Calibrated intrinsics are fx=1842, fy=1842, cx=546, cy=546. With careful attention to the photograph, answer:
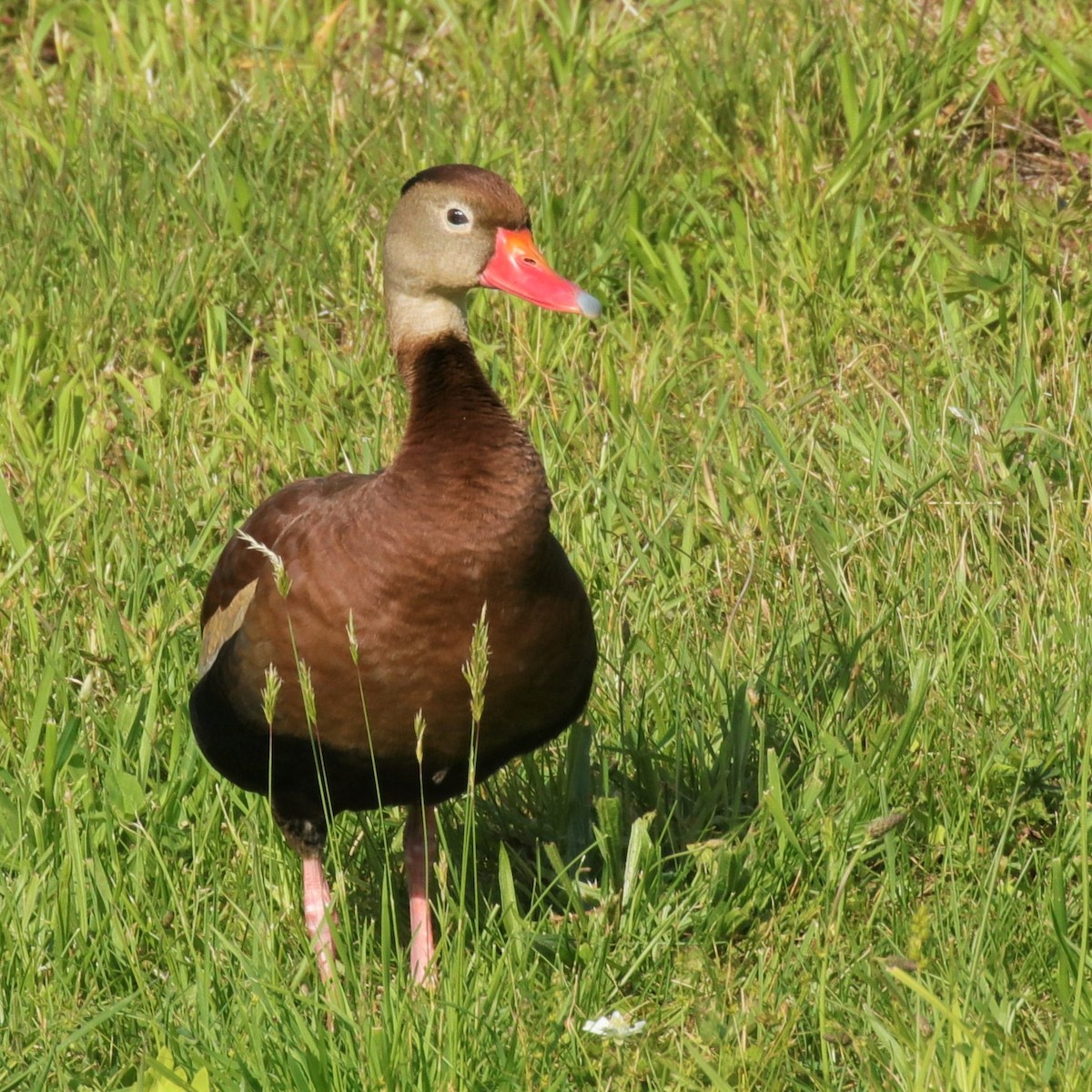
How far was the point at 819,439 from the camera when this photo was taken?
197 inches

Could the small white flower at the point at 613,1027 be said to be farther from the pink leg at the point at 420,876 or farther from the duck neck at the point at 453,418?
the duck neck at the point at 453,418

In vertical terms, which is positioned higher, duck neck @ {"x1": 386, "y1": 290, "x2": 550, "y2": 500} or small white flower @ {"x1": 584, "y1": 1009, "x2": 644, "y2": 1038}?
duck neck @ {"x1": 386, "y1": 290, "x2": 550, "y2": 500}

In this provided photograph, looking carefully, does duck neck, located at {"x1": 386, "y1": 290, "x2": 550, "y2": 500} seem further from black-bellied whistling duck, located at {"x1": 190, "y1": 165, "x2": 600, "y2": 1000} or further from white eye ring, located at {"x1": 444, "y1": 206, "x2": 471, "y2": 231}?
white eye ring, located at {"x1": 444, "y1": 206, "x2": 471, "y2": 231}

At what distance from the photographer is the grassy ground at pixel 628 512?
3.13 m

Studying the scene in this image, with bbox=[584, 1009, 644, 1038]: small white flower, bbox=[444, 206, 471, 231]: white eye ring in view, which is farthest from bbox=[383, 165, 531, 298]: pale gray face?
bbox=[584, 1009, 644, 1038]: small white flower

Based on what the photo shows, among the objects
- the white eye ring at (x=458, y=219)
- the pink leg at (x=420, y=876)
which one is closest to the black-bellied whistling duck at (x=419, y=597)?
the white eye ring at (x=458, y=219)

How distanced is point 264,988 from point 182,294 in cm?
312

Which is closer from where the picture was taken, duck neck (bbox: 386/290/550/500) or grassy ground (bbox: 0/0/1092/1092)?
grassy ground (bbox: 0/0/1092/1092)

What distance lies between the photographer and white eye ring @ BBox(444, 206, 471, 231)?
3.58 meters

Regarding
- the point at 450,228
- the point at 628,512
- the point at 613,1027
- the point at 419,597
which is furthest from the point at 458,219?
the point at 613,1027

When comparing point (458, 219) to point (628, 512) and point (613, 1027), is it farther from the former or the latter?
point (613, 1027)

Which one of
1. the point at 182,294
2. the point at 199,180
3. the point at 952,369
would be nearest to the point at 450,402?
the point at 952,369

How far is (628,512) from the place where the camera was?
468cm

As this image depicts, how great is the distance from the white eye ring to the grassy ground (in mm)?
1076
